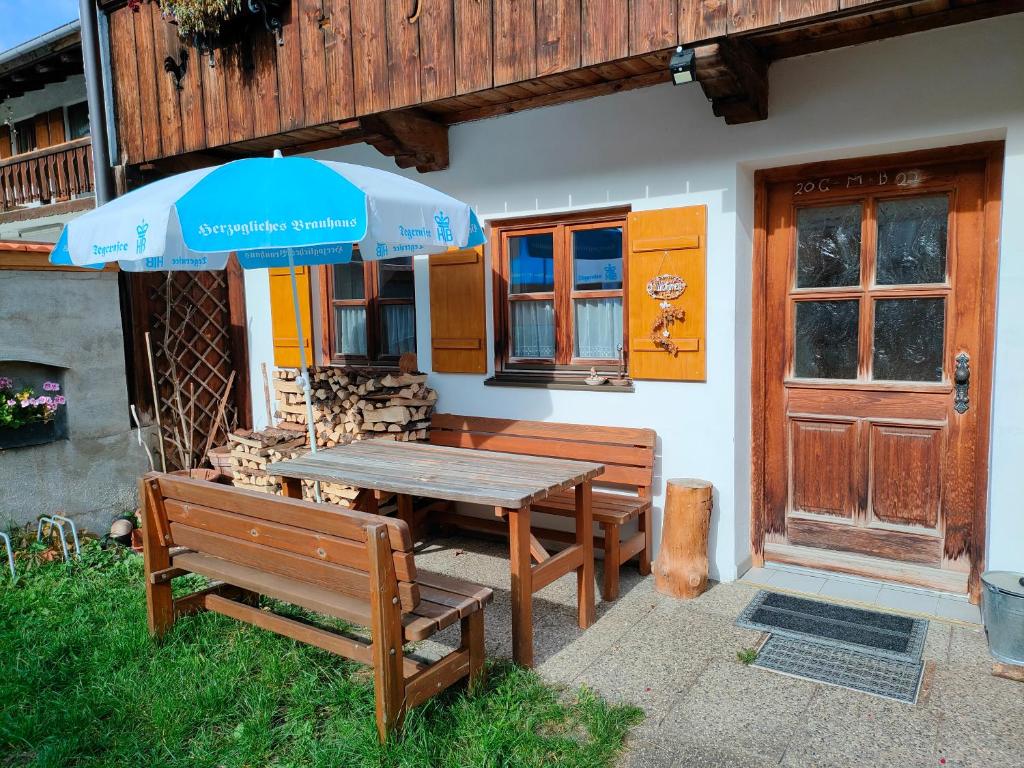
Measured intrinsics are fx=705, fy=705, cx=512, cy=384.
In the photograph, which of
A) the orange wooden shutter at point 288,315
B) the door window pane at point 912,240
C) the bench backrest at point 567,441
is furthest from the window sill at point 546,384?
the orange wooden shutter at point 288,315

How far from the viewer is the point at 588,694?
302cm

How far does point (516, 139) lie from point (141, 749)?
3.98 meters

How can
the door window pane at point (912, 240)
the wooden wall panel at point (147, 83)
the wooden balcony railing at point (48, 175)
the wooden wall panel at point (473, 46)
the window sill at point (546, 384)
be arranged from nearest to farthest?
the door window pane at point (912, 240), the wooden wall panel at point (473, 46), the window sill at point (546, 384), the wooden wall panel at point (147, 83), the wooden balcony railing at point (48, 175)

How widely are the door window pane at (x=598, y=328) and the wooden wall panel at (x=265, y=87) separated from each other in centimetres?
251

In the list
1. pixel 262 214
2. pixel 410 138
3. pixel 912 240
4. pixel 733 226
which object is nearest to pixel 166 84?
pixel 410 138

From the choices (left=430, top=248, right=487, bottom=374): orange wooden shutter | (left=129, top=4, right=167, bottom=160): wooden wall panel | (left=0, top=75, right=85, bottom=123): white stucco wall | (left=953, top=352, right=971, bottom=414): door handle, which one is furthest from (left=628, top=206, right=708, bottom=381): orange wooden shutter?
(left=0, top=75, right=85, bottom=123): white stucco wall

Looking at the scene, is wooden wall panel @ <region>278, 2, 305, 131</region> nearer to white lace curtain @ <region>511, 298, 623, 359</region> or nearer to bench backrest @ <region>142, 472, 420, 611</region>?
white lace curtain @ <region>511, 298, 623, 359</region>

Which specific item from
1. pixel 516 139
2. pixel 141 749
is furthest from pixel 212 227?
pixel 516 139

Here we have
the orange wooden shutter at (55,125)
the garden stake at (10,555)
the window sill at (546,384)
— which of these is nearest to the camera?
the garden stake at (10,555)

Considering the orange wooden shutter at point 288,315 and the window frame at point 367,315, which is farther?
the orange wooden shutter at point 288,315

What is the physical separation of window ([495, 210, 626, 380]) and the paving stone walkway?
173 cm

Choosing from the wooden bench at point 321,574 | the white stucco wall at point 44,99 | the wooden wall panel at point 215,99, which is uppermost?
the white stucco wall at point 44,99

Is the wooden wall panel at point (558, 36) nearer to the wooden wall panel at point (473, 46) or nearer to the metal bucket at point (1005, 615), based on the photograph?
the wooden wall panel at point (473, 46)

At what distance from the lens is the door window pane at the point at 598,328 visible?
4.71 meters
